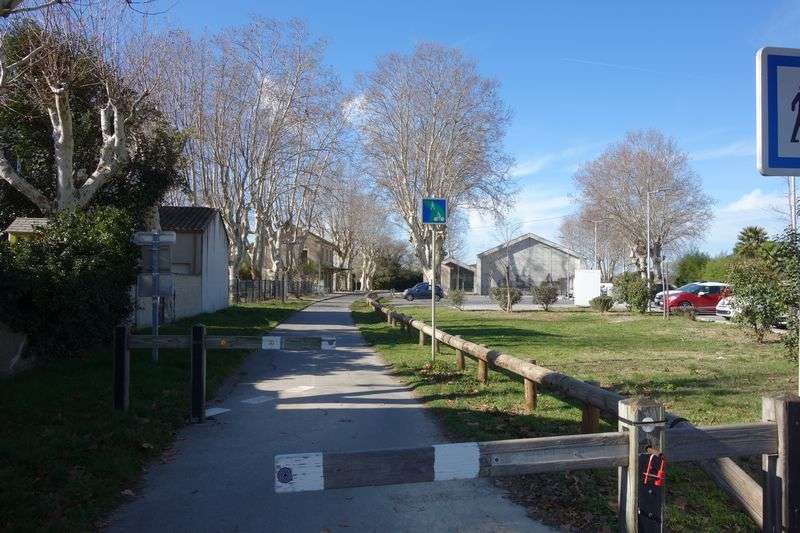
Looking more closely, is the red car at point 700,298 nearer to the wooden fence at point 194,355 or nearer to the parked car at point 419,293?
the parked car at point 419,293

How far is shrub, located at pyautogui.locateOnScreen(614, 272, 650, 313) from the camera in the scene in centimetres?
3225

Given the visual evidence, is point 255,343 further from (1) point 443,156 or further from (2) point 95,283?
(1) point 443,156

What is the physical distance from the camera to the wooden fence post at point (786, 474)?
3568mm

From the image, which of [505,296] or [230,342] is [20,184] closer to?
[230,342]

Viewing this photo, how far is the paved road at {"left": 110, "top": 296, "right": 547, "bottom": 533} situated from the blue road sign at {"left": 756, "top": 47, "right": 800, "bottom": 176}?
2.72 metres

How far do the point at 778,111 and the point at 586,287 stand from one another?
4004 cm

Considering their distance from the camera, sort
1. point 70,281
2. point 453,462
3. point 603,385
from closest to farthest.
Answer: point 453,462
point 603,385
point 70,281

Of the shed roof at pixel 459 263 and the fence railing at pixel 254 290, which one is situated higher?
the shed roof at pixel 459 263

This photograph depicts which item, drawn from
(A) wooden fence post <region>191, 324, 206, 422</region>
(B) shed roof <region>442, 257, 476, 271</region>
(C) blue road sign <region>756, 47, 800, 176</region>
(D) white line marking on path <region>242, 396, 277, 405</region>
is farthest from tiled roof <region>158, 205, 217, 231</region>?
(B) shed roof <region>442, 257, 476, 271</region>

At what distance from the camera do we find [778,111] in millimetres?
3648

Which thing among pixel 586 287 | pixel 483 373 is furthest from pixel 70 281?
pixel 586 287

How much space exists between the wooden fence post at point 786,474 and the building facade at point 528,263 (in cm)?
7456

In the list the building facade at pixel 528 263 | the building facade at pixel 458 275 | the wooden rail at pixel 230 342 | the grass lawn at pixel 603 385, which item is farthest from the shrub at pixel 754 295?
the building facade at pixel 458 275

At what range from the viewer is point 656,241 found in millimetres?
51156
